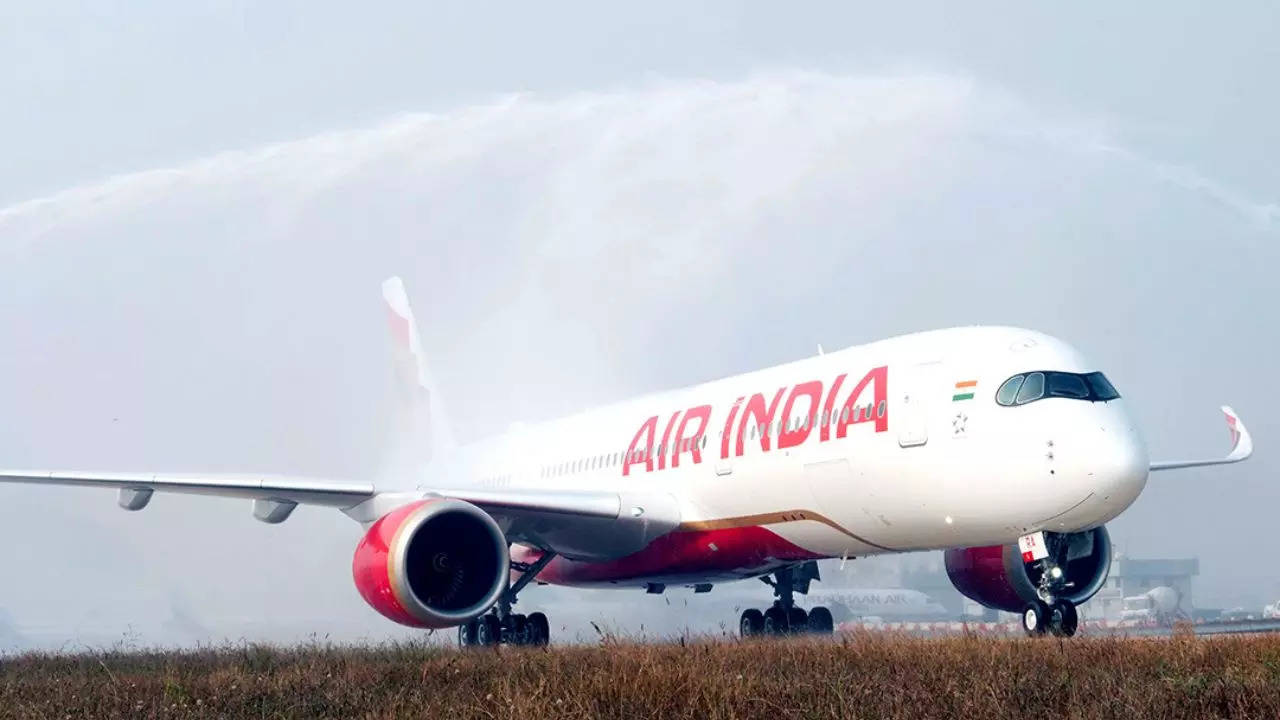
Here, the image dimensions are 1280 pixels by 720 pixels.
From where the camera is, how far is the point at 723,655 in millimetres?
11156

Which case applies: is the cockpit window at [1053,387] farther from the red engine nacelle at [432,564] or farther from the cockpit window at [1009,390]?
the red engine nacelle at [432,564]

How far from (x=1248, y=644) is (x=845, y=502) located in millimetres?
6687

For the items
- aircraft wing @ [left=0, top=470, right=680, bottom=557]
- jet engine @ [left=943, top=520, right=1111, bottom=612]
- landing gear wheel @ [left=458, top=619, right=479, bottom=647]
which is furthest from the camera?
landing gear wheel @ [left=458, top=619, right=479, bottom=647]

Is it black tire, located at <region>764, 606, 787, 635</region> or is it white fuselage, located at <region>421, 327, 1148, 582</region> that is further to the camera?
black tire, located at <region>764, 606, 787, 635</region>

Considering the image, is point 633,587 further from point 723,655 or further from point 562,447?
point 723,655

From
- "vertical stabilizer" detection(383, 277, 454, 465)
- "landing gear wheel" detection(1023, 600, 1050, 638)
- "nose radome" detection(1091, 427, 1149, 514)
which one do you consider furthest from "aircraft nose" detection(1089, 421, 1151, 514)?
"vertical stabilizer" detection(383, 277, 454, 465)

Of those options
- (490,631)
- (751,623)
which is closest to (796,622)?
(751,623)

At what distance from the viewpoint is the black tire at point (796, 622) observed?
2209 centimetres

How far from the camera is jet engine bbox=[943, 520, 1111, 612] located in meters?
18.5

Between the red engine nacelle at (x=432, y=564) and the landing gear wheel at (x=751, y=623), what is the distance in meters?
5.49

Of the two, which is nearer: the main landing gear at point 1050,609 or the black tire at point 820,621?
the main landing gear at point 1050,609

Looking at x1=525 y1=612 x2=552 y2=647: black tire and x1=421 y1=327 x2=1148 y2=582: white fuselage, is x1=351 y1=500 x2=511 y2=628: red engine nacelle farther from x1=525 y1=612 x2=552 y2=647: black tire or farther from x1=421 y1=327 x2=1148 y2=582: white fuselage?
x1=525 y1=612 x2=552 y2=647: black tire

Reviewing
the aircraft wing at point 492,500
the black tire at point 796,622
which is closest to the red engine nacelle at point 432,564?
the aircraft wing at point 492,500

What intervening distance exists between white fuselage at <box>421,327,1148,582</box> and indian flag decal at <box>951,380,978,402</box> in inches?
0.7
